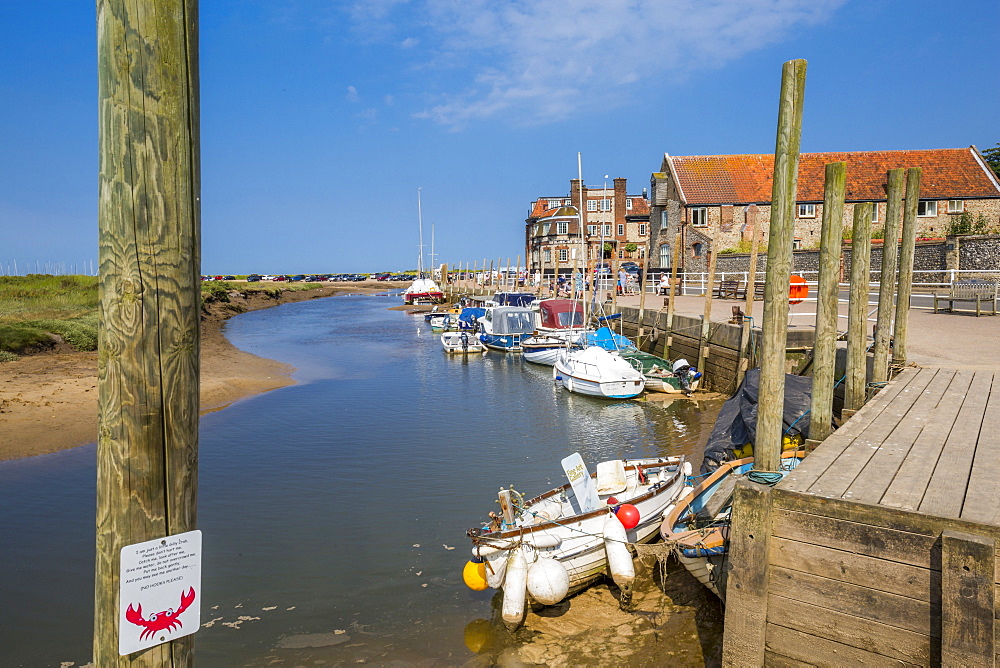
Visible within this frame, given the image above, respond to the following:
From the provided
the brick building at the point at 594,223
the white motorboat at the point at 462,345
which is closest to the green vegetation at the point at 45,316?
the white motorboat at the point at 462,345

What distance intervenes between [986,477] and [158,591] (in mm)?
5555

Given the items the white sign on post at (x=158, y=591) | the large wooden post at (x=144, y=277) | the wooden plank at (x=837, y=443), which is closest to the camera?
the large wooden post at (x=144, y=277)

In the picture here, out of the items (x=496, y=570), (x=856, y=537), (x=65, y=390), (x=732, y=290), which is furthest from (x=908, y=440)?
(x=732, y=290)

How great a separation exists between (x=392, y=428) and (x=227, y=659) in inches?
396

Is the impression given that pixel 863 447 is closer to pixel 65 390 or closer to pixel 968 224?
pixel 65 390

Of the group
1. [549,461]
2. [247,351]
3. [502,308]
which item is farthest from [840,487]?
[247,351]

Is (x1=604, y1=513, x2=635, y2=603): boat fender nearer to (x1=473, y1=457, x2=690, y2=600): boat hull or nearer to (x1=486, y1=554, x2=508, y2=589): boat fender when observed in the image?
(x1=473, y1=457, x2=690, y2=600): boat hull

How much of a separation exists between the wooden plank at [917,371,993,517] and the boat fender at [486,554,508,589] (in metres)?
4.30

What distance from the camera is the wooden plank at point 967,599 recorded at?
395 cm

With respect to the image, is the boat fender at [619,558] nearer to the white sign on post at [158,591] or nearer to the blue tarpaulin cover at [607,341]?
the white sign on post at [158,591]

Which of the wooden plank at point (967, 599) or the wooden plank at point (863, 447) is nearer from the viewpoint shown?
the wooden plank at point (967, 599)

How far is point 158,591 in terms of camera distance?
2428 mm

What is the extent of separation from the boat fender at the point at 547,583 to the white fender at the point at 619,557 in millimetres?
564

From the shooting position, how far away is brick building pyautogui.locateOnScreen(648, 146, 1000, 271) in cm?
4212
